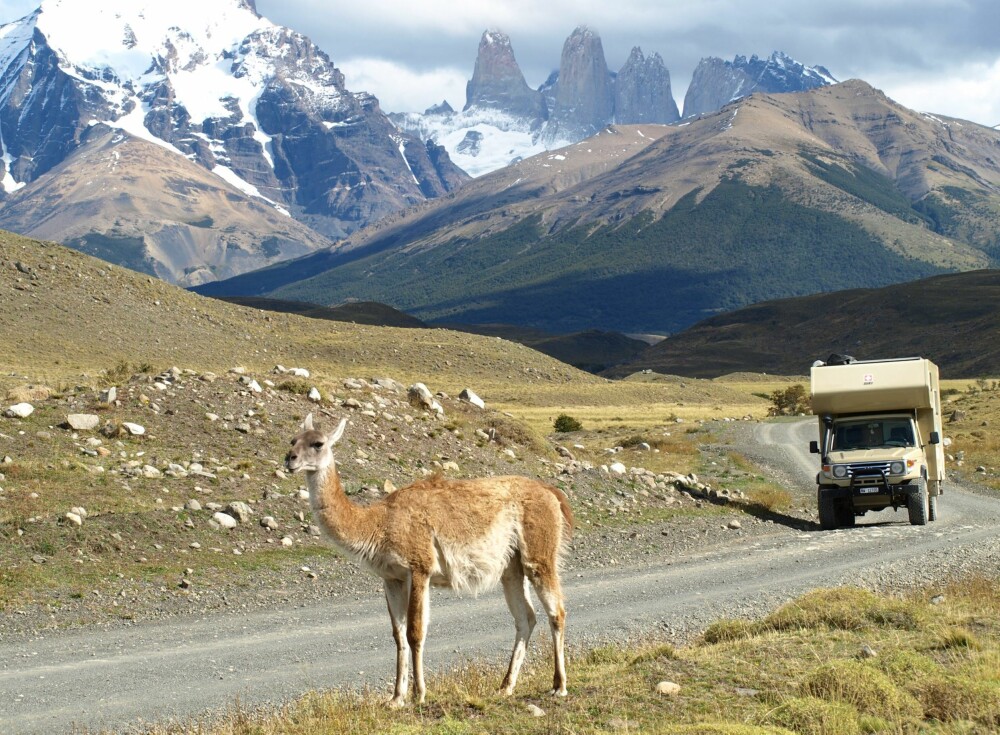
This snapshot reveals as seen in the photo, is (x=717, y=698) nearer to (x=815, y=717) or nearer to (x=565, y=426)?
(x=815, y=717)

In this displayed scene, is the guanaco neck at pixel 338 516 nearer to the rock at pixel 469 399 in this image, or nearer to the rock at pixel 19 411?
the rock at pixel 19 411

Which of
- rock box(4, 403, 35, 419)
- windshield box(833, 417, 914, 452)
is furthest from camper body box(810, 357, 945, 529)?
rock box(4, 403, 35, 419)

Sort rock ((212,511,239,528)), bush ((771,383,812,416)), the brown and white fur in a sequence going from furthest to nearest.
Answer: bush ((771,383,812,416))
rock ((212,511,239,528))
the brown and white fur

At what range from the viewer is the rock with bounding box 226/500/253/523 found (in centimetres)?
2077

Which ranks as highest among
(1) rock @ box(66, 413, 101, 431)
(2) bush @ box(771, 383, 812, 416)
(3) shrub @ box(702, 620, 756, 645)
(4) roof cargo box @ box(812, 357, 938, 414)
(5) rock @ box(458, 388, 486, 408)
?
(1) rock @ box(66, 413, 101, 431)

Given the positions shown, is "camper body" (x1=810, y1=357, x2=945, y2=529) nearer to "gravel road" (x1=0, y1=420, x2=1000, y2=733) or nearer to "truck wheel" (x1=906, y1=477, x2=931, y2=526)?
"truck wheel" (x1=906, y1=477, x2=931, y2=526)

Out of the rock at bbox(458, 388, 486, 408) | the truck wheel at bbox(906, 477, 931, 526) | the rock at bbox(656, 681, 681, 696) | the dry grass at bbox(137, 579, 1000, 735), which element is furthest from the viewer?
the rock at bbox(458, 388, 486, 408)

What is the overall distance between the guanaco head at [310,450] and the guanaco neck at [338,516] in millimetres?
111

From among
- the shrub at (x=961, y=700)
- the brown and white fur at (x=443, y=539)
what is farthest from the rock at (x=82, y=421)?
the shrub at (x=961, y=700)

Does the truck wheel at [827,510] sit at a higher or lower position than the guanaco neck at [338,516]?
lower

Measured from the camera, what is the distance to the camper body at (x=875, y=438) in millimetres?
26094

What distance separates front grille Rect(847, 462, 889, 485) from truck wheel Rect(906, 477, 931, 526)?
2.42 ft

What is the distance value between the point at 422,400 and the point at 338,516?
22.7 m

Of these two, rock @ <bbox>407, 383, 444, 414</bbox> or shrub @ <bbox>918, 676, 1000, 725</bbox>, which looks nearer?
shrub @ <bbox>918, 676, 1000, 725</bbox>
